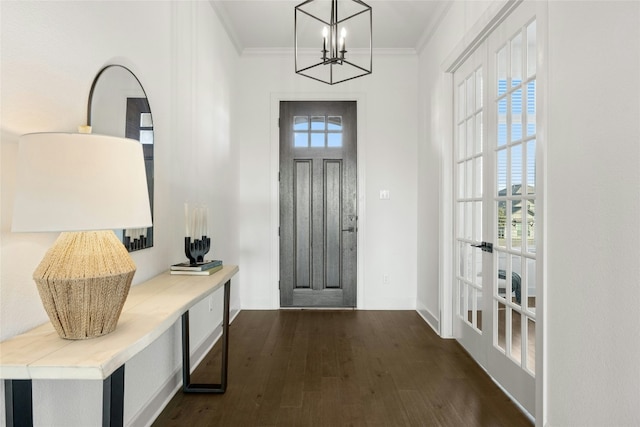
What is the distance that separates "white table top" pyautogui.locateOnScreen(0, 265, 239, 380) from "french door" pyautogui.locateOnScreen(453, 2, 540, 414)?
176 cm

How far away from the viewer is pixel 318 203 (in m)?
4.18

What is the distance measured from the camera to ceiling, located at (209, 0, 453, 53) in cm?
323

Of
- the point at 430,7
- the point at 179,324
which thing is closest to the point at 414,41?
the point at 430,7

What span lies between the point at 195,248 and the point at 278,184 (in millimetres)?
2067

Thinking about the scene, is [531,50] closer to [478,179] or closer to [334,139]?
[478,179]

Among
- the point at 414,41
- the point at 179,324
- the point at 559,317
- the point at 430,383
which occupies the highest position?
the point at 414,41

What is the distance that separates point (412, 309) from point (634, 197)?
313cm

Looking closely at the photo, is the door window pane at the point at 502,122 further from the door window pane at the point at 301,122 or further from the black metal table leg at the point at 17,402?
the black metal table leg at the point at 17,402

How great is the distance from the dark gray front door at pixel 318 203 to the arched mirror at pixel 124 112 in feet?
7.34

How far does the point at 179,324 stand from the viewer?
2.44 meters

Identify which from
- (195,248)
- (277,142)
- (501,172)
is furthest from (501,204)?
(277,142)

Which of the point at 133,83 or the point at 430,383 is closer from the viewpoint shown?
the point at 133,83

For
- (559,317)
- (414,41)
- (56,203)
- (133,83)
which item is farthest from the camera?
(414,41)

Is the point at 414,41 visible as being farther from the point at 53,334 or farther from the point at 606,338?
the point at 53,334
